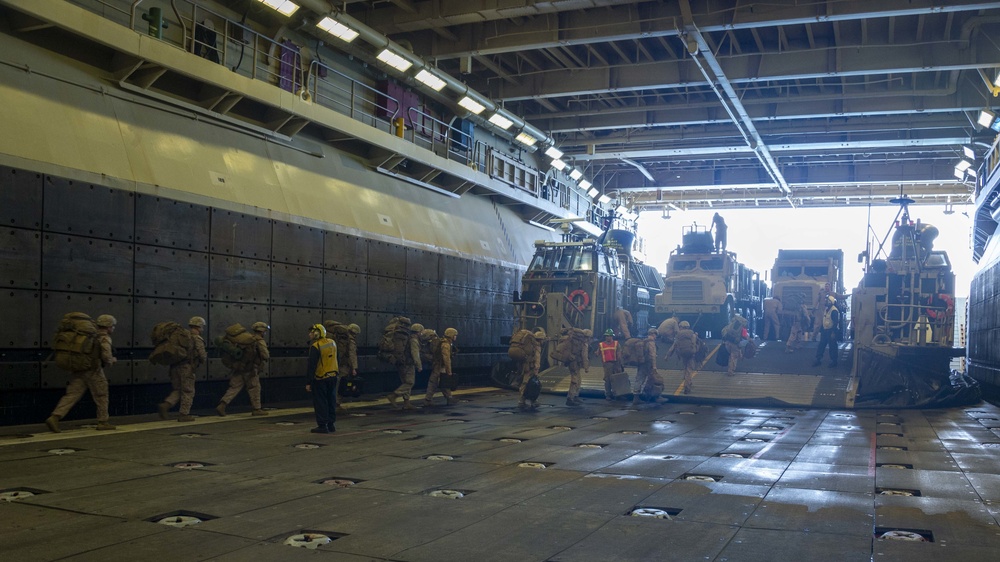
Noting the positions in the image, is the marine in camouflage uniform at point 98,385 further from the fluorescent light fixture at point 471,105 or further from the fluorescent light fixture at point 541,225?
the fluorescent light fixture at point 541,225

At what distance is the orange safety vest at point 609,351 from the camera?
17797 millimetres

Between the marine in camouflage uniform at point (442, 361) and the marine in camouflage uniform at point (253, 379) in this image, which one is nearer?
the marine in camouflage uniform at point (253, 379)

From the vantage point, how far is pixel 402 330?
16359mm

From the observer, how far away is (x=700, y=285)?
2478 cm

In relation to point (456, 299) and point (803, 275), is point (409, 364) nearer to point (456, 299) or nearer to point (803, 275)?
point (456, 299)

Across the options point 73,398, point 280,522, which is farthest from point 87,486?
point 73,398

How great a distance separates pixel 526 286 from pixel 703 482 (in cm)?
1526

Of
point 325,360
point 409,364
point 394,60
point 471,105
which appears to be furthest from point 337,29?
point 325,360

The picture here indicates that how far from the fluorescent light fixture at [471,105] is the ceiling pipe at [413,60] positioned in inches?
2.7

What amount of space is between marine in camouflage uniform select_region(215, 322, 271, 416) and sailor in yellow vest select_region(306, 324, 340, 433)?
76.1 inches

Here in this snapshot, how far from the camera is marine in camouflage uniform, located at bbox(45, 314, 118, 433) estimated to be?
1151 centimetres

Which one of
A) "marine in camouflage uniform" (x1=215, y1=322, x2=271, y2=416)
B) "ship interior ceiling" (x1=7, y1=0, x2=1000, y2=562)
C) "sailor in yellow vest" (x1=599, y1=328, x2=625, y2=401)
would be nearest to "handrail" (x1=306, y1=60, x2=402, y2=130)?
"ship interior ceiling" (x1=7, y1=0, x2=1000, y2=562)

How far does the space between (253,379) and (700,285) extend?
15.0m

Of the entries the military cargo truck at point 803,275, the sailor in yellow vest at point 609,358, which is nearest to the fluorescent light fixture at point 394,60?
the sailor in yellow vest at point 609,358
